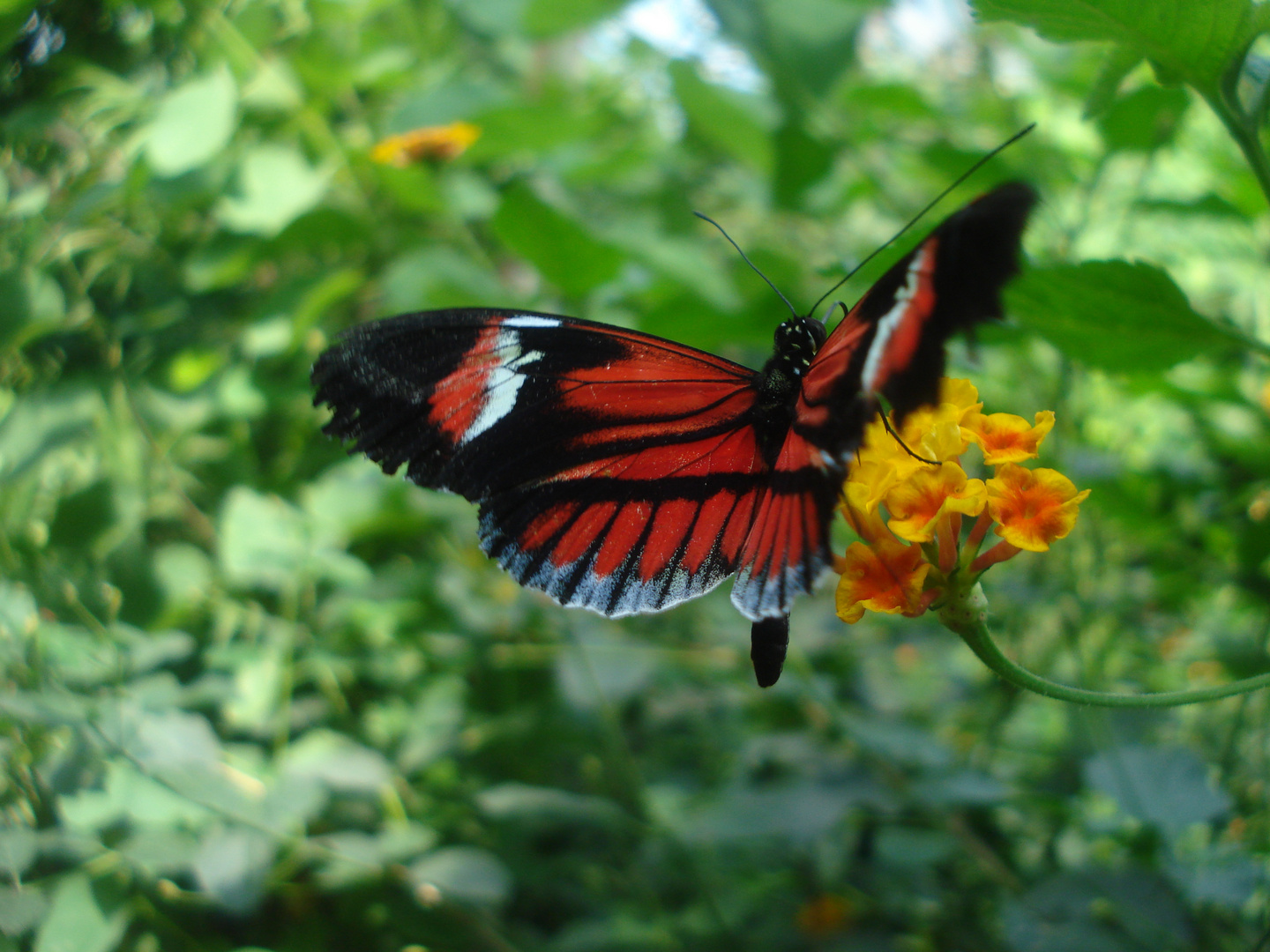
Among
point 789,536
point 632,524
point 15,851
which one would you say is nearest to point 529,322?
point 632,524

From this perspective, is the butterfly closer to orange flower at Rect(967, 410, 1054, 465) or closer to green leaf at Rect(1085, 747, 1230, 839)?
orange flower at Rect(967, 410, 1054, 465)

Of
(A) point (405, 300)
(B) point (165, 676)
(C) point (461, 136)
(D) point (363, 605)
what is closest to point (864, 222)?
(C) point (461, 136)

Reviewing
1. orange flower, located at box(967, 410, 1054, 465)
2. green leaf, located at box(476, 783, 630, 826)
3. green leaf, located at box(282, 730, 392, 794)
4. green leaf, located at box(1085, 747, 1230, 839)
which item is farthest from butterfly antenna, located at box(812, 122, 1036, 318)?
green leaf, located at box(282, 730, 392, 794)

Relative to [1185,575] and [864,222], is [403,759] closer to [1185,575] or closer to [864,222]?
[1185,575]

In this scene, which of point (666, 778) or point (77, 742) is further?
point (666, 778)

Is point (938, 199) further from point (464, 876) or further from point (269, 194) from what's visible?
point (269, 194)

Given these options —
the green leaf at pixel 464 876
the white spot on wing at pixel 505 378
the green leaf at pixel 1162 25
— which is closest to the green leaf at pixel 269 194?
the white spot on wing at pixel 505 378
